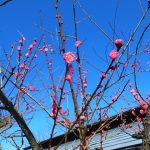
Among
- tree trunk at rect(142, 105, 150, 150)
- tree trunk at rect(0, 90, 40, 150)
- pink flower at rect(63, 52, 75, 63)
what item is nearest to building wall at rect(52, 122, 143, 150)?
tree trunk at rect(142, 105, 150, 150)

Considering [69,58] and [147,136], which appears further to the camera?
[147,136]

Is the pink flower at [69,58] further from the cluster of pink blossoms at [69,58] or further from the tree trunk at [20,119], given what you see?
the tree trunk at [20,119]

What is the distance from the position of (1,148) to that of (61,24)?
640 cm

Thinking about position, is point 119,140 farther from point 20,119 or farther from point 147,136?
point 20,119

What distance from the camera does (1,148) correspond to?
30.0 feet

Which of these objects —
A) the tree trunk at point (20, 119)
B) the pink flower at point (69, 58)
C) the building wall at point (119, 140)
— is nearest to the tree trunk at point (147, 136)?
the tree trunk at point (20, 119)

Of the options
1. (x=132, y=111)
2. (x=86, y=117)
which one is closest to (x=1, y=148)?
(x=132, y=111)

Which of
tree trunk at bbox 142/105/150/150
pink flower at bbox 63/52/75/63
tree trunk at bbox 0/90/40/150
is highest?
pink flower at bbox 63/52/75/63

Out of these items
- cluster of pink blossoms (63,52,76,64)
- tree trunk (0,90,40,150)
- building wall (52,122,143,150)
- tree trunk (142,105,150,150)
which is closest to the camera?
cluster of pink blossoms (63,52,76,64)

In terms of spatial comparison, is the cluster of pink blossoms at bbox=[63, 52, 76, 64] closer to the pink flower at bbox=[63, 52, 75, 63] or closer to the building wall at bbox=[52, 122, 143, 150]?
the pink flower at bbox=[63, 52, 75, 63]

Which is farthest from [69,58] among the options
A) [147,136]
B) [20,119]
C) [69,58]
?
[147,136]

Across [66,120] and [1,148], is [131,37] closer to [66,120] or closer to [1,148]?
[66,120]

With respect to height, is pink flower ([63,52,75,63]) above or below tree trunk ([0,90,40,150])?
above

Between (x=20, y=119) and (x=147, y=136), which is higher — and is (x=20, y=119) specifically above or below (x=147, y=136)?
above
